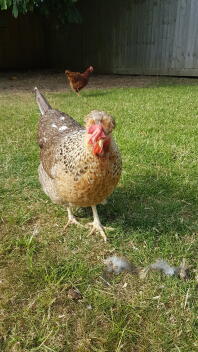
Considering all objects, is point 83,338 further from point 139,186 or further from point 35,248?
point 139,186

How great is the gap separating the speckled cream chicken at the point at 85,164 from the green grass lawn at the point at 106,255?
297mm

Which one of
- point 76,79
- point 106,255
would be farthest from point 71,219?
point 76,79

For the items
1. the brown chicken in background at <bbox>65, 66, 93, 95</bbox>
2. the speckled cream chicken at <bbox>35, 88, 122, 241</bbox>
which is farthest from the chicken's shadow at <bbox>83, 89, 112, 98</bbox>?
the speckled cream chicken at <bbox>35, 88, 122, 241</bbox>

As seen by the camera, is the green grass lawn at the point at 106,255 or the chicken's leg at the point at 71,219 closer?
the green grass lawn at the point at 106,255

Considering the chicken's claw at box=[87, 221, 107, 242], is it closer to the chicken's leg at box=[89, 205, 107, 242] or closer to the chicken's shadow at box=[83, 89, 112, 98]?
the chicken's leg at box=[89, 205, 107, 242]

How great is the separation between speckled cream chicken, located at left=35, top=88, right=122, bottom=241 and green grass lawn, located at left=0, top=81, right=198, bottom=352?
30 centimetres

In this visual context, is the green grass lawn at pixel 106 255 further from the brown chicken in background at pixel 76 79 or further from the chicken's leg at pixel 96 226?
the brown chicken in background at pixel 76 79

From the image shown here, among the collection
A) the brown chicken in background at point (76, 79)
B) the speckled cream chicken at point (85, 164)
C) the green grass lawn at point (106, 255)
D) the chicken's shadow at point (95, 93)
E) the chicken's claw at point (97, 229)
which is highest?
the speckled cream chicken at point (85, 164)

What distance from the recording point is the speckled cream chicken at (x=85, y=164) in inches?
89.4

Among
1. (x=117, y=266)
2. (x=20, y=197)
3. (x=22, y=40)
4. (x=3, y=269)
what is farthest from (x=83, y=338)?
(x=22, y=40)

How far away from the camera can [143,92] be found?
8680 millimetres

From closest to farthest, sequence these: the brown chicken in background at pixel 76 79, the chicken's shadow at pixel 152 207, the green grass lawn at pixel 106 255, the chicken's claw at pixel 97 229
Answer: the green grass lawn at pixel 106 255, the chicken's claw at pixel 97 229, the chicken's shadow at pixel 152 207, the brown chicken in background at pixel 76 79

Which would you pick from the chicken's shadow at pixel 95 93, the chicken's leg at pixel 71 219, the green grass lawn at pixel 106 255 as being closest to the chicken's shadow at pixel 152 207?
the green grass lawn at pixel 106 255

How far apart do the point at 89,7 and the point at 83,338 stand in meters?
14.0
